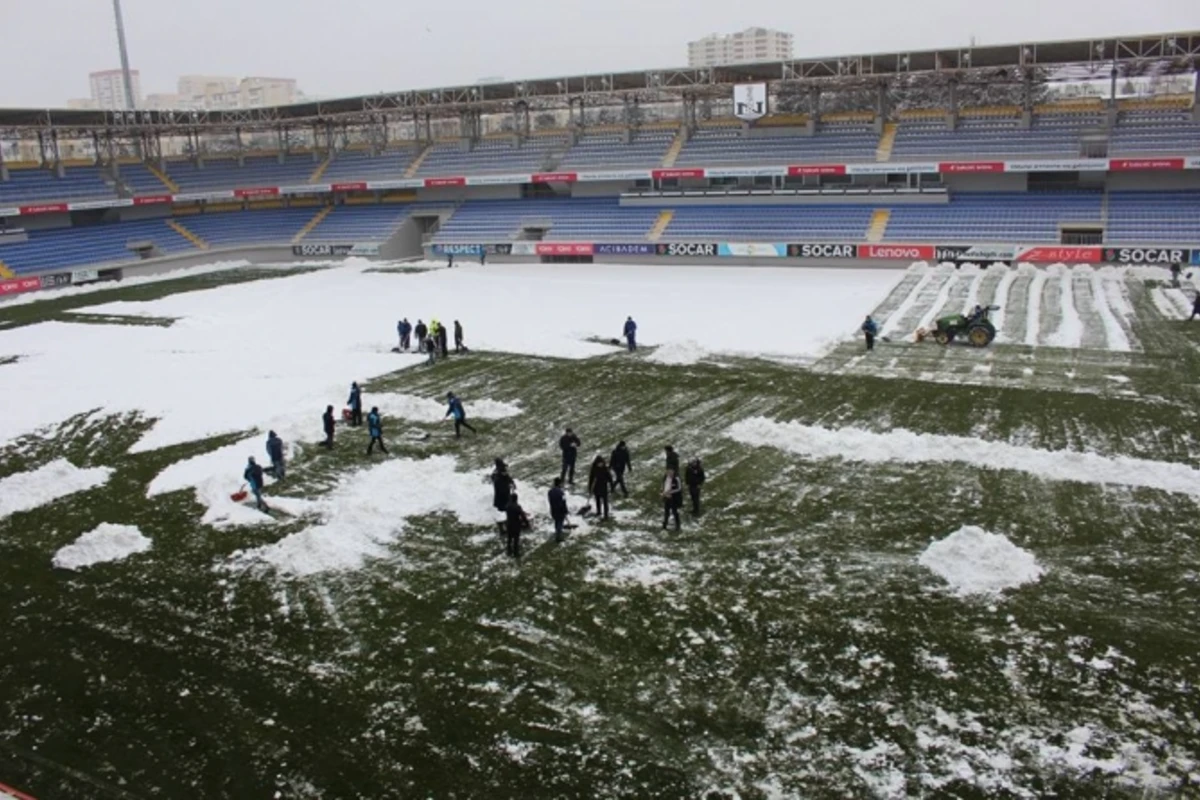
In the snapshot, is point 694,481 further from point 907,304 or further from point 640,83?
point 640,83

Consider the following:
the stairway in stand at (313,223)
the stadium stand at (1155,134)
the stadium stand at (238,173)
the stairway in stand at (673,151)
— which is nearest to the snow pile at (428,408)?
the stairway in stand at (673,151)

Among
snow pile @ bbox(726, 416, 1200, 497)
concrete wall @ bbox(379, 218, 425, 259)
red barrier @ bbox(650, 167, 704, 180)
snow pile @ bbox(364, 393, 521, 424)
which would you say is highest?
red barrier @ bbox(650, 167, 704, 180)

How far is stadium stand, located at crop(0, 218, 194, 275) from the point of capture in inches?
2109

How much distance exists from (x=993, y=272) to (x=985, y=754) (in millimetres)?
38121

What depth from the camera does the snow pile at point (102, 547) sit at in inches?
601

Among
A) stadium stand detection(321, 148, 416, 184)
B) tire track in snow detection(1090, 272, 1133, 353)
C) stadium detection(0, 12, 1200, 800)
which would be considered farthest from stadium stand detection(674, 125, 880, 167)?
stadium stand detection(321, 148, 416, 184)

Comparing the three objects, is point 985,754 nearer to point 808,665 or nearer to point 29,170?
point 808,665

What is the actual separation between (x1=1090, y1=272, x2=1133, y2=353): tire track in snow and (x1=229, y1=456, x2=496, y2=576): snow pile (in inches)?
846

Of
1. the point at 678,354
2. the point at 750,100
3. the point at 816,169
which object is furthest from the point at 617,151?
the point at 678,354

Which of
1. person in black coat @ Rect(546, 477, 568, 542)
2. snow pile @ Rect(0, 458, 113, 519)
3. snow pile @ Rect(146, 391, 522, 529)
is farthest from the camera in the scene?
snow pile @ Rect(0, 458, 113, 519)

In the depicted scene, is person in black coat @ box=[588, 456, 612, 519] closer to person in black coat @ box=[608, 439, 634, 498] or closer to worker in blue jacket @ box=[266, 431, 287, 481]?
person in black coat @ box=[608, 439, 634, 498]

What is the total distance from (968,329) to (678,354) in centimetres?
971

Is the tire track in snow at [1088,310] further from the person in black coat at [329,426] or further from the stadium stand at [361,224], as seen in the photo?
the stadium stand at [361,224]

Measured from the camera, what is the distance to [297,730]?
33.7 ft
